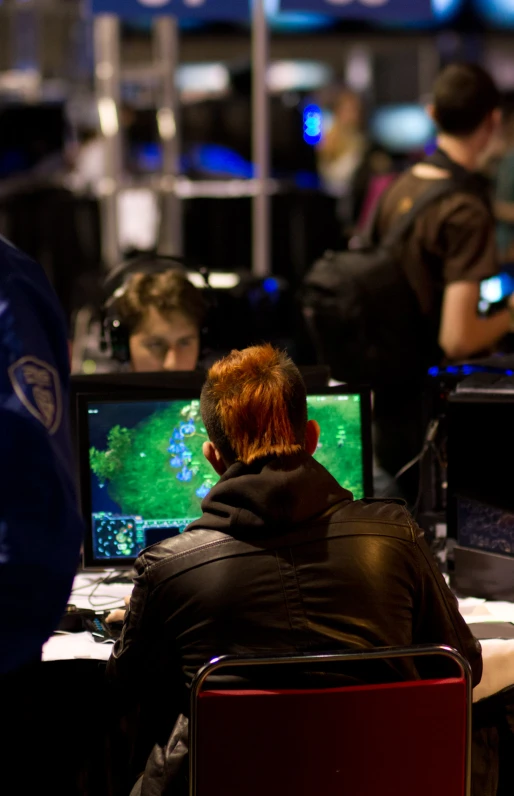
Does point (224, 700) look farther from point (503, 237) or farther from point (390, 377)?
point (503, 237)

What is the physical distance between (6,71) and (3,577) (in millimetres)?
8976

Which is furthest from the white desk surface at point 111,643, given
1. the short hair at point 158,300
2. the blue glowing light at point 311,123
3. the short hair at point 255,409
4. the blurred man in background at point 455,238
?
the blue glowing light at point 311,123

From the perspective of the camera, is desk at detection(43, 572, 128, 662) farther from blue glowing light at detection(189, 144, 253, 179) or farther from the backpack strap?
blue glowing light at detection(189, 144, 253, 179)

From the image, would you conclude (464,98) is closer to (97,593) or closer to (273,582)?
(97,593)

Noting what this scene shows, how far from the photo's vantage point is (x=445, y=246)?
362cm

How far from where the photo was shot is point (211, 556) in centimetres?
188

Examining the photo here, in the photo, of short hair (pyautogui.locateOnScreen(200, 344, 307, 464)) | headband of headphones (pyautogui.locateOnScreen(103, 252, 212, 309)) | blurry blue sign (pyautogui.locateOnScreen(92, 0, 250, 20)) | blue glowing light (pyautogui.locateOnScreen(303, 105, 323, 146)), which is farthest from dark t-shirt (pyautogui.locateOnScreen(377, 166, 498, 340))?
blue glowing light (pyautogui.locateOnScreen(303, 105, 323, 146))

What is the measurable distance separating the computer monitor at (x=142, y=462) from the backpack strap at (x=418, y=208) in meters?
1.15

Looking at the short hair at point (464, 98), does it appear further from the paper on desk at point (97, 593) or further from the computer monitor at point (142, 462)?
the paper on desk at point (97, 593)

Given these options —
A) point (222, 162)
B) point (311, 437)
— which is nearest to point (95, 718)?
point (311, 437)

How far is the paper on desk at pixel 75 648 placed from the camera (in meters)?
2.28

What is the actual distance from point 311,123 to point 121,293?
11.6 ft

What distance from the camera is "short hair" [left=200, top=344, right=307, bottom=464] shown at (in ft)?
6.30

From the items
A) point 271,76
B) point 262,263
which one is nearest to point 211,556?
point 262,263
